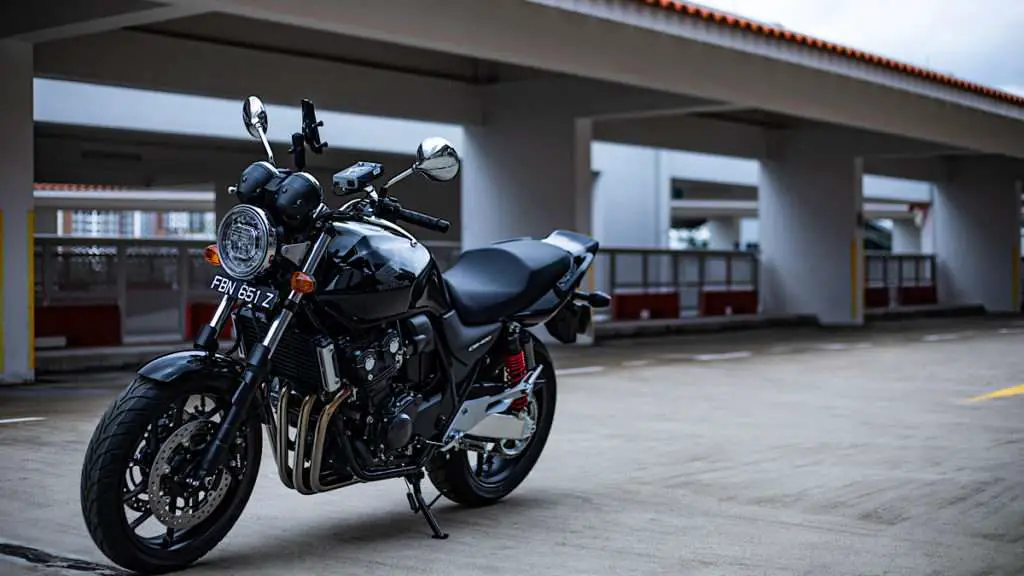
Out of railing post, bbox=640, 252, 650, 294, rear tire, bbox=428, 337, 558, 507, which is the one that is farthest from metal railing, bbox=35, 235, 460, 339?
rear tire, bbox=428, 337, 558, 507

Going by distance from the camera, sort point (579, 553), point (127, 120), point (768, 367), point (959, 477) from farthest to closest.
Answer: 1. point (127, 120)
2. point (768, 367)
3. point (959, 477)
4. point (579, 553)

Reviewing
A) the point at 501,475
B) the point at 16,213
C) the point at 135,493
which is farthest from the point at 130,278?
the point at 135,493

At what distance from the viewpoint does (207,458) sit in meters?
4.60

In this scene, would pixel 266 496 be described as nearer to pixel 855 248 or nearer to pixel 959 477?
pixel 959 477

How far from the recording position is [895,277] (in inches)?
1189

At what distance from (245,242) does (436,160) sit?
84cm

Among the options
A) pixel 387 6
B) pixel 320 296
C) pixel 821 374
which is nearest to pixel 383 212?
pixel 320 296

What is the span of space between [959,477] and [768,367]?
736cm

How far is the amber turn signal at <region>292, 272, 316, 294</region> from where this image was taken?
4.64 metres

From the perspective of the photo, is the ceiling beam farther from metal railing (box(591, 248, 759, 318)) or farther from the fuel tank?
metal railing (box(591, 248, 759, 318))

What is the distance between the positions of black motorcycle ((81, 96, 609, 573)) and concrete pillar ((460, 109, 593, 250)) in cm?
1201

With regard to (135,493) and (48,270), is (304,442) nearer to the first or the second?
(135,493)

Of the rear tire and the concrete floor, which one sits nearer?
the concrete floor

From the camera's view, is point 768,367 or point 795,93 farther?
point 795,93
